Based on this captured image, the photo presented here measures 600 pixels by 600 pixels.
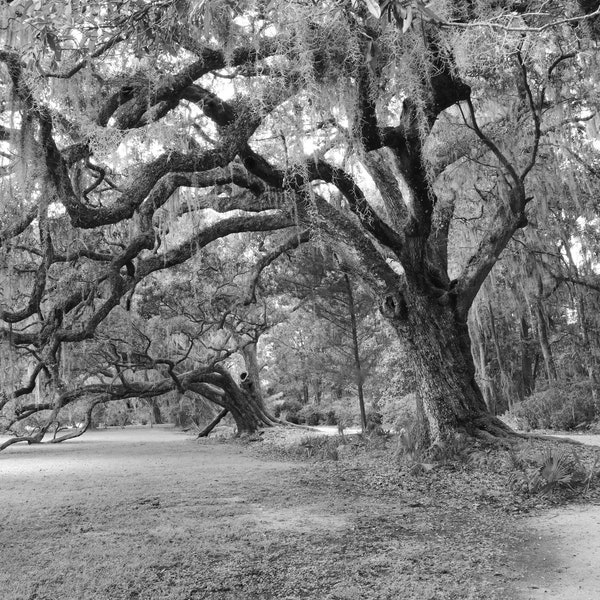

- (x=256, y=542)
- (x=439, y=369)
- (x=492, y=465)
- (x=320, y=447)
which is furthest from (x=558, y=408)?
(x=256, y=542)

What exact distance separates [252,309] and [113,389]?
14.4 feet

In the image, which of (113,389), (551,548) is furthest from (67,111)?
(113,389)

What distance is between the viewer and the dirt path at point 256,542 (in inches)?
123

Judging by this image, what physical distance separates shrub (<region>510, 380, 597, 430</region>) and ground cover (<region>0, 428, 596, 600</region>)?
24.7 ft

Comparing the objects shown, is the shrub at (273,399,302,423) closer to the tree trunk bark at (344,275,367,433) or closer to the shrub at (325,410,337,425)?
the shrub at (325,410,337,425)

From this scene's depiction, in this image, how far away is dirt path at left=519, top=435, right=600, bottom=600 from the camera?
116 inches

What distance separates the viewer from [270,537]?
4.18 m

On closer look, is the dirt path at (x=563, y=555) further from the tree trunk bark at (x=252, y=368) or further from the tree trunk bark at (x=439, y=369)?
the tree trunk bark at (x=252, y=368)

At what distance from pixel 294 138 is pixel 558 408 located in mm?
10931

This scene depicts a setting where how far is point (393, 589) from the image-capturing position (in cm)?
300

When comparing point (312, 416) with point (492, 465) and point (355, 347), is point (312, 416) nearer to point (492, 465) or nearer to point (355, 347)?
point (355, 347)

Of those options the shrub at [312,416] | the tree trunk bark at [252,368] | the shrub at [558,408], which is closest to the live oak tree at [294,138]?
the shrub at [558,408]

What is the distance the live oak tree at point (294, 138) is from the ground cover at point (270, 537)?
182 cm

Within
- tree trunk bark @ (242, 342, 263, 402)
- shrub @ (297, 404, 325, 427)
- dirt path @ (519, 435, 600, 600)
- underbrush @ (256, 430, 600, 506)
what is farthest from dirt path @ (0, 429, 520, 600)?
shrub @ (297, 404, 325, 427)
